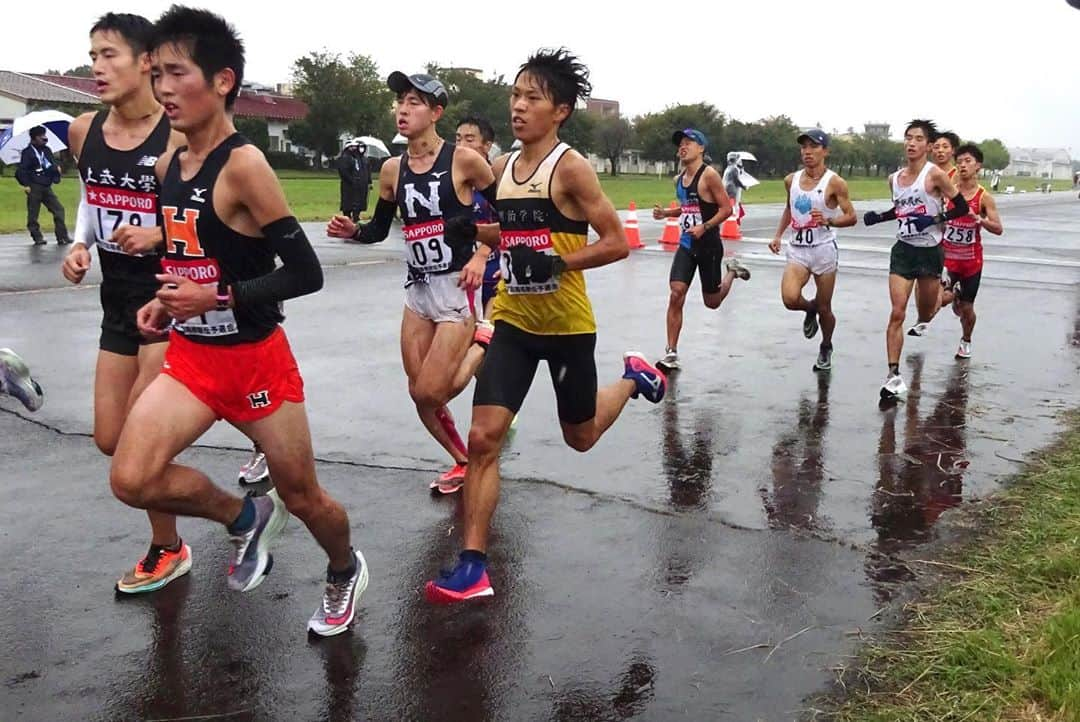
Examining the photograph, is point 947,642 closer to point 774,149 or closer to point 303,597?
point 303,597

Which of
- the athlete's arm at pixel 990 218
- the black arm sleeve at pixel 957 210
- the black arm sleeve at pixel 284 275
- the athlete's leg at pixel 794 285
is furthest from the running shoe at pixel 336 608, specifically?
the athlete's arm at pixel 990 218

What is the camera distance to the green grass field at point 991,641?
334cm

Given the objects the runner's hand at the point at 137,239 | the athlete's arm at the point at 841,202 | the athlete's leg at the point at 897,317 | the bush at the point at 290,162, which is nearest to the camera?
the runner's hand at the point at 137,239

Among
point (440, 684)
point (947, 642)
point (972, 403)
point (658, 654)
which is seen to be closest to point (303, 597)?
point (440, 684)

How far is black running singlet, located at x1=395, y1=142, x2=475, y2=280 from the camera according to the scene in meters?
5.61

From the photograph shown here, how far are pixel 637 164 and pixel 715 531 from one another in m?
103

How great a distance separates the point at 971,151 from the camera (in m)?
9.89

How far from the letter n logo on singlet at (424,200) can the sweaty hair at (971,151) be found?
6.30 m

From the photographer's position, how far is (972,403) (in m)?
7.92

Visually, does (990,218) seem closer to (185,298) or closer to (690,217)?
(690,217)

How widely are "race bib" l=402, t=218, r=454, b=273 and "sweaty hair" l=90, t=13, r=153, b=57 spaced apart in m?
1.74

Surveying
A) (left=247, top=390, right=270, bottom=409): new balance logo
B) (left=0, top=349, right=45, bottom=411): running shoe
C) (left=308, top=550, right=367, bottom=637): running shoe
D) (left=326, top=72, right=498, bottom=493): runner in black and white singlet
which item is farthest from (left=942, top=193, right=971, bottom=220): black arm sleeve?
(left=0, top=349, right=45, bottom=411): running shoe

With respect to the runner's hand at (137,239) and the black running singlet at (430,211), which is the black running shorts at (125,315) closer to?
the runner's hand at (137,239)

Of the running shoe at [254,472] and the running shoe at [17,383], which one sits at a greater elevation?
the running shoe at [17,383]
